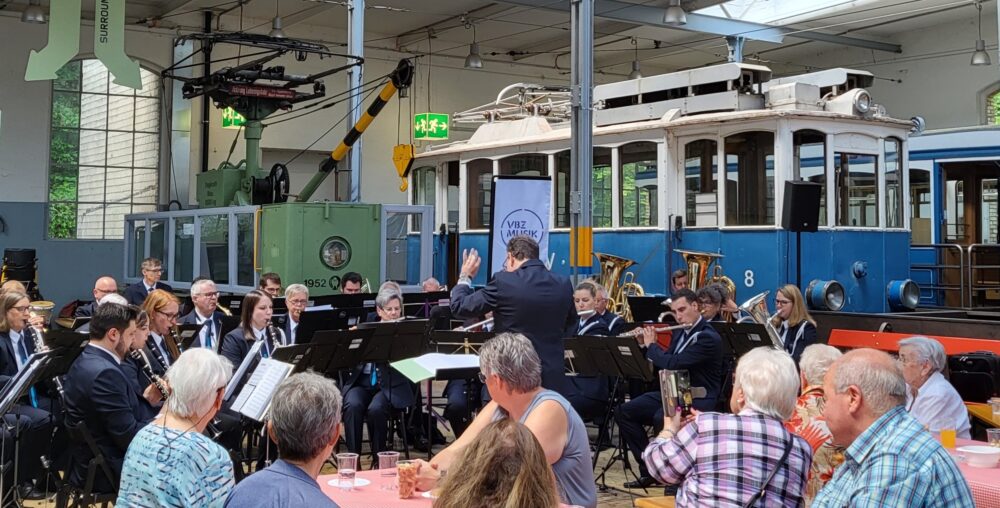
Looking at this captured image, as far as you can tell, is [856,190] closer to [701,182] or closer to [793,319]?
[701,182]

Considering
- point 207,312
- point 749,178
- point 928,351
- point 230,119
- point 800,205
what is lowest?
point 928,351

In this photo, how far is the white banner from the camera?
9242 millimetres

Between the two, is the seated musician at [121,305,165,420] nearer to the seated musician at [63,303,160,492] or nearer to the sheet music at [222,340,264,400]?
the seated musician at [63,303,160,492]

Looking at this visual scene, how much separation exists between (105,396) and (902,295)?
9166 mm

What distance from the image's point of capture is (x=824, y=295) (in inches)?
438

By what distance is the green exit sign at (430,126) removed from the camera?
20406 millimetres

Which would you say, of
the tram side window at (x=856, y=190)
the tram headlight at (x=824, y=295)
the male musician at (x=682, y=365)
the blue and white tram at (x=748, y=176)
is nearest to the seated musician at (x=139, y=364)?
the male musician at (x=682, y=365)

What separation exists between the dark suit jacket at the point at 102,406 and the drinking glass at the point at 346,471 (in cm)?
166

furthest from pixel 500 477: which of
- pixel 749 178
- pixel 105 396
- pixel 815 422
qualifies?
pixel 749 178

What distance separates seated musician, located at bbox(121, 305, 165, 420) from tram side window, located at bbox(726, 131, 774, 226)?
714cm

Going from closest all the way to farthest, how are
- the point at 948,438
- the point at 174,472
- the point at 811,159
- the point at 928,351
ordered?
the point at 174,472 → the point at 948,438 → the point at 928,351 → the point at 811,159

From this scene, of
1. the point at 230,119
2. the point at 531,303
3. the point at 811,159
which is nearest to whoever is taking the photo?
the point at 531,303

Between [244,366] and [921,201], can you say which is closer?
[244,366]

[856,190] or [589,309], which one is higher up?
[856,190]
